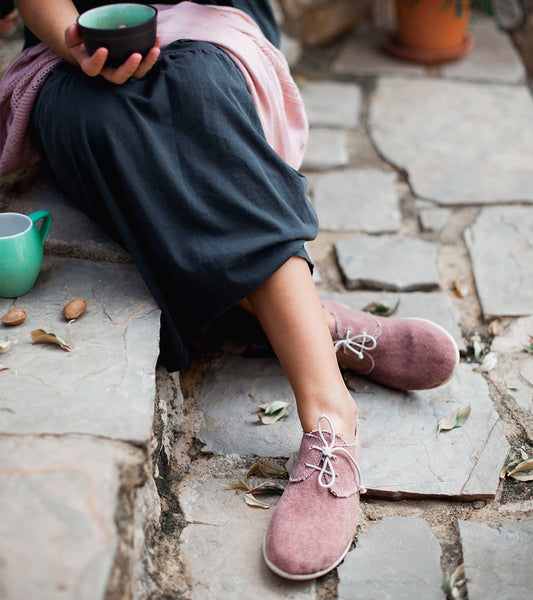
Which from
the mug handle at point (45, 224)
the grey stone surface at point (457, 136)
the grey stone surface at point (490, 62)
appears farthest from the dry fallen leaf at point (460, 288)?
the grey stone surface at point (490, 62)

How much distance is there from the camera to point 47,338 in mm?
1242

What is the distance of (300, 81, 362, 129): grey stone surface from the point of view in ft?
8.53

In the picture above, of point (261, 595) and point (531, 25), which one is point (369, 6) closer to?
point (531, 25)

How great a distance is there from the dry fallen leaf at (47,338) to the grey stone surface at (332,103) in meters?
1.66

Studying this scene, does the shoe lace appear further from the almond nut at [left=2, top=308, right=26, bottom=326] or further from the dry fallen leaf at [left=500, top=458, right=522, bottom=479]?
the almond nut at [left=2, top=308, right=26, bottom=326]

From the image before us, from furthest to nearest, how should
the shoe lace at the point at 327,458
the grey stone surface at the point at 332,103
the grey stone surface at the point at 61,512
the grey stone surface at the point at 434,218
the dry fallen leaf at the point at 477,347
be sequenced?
the grey stone surface at the point at 332,103 → the grey stone surface at the point at 434,218 → the dry fallen leaf at the point at 477,347 → the shoe lace at the point at 327,458 → the grey stone surface at the point at 61,512

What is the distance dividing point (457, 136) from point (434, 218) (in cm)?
57

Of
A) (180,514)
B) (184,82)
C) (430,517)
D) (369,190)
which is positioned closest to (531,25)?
(369,190)

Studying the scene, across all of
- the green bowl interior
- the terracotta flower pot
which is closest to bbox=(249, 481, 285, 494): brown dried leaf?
the green bowl interior

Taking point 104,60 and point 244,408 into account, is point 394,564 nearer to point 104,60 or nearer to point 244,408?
point 244,408

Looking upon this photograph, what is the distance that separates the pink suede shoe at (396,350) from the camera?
143 cm

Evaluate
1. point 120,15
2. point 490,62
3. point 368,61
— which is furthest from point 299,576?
point 490,62

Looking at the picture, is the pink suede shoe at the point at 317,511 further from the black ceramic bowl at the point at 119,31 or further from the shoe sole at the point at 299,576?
the black ceramic bowl at the point at 119,31

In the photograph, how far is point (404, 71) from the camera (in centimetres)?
297
